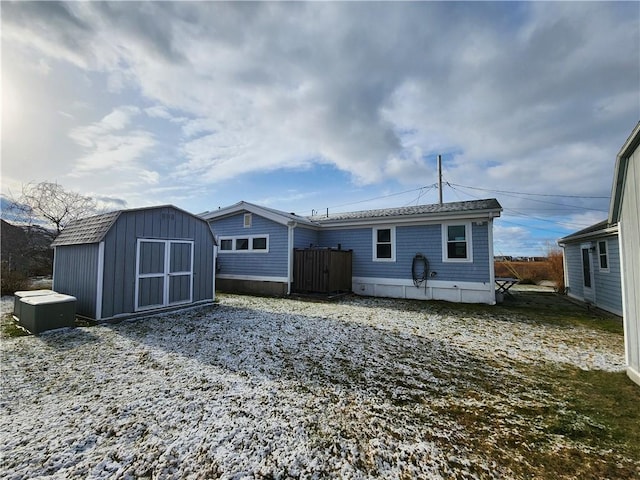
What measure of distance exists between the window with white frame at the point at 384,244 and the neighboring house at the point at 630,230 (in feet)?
22.4

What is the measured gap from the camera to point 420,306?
8.76 meters

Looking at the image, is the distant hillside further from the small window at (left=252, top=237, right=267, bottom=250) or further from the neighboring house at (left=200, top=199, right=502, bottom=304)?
the small window at (left=252, top=237, right=267, bottom=250)

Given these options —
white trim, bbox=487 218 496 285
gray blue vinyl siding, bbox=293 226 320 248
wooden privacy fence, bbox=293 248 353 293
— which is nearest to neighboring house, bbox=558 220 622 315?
white trim, bbox=487 218 496 285

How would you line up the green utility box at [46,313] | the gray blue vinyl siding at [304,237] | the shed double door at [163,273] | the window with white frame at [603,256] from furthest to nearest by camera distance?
the gray blue vinyl siding at [304,237], the window with white frame at [603,256], the shed double door at [163,273], the green utility box at [46,313]

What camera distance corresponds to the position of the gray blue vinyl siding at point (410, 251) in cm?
902

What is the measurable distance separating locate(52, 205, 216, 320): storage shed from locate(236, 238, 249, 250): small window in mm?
3626

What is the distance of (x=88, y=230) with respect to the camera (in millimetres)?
6758

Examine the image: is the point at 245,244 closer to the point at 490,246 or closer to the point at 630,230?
the point at 490,246

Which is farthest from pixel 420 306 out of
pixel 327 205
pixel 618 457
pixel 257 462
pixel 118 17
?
pixel 327 205

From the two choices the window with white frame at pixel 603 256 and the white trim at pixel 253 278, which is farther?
the white trim at pixel 253 278

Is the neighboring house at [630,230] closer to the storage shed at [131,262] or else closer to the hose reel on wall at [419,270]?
the hose reel on wall at [419,270]

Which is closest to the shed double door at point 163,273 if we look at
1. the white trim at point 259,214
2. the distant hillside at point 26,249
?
the white trim at point 259,214

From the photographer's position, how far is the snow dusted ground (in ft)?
6.89

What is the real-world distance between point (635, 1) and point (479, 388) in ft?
27.6
